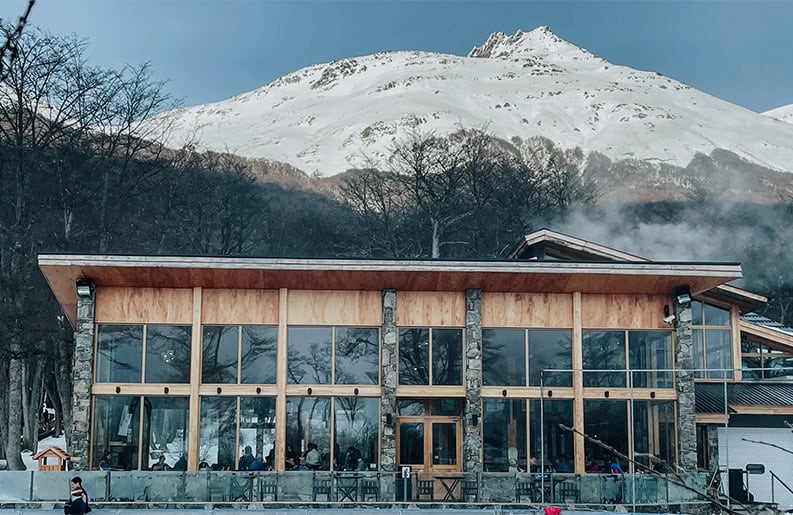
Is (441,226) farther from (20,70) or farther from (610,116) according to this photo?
(610,116)

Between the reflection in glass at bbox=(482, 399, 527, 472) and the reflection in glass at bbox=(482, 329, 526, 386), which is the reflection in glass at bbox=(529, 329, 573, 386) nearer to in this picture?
the reflection in glass at bbox=(482, 329, 526, 386)

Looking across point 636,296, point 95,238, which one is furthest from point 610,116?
point 636,296

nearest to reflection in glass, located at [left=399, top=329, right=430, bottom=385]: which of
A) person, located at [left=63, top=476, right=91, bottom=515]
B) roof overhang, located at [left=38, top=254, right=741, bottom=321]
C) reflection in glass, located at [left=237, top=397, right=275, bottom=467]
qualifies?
roof overhang, located at [left=38, top=254, right=741, bottom=321]

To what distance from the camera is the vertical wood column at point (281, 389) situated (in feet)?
79.2

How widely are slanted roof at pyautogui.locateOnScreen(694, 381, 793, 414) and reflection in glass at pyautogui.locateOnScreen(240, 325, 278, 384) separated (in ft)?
36.4

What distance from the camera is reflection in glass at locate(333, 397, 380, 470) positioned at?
24359mm

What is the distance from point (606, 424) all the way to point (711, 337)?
588 centimetres

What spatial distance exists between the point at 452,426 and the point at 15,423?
16.9 meters

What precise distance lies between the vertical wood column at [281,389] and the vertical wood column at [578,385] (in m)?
6.91

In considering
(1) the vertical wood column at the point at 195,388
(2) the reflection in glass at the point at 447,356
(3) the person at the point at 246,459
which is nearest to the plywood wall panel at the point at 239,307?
(1) the vertical wood column at the point at 195,388

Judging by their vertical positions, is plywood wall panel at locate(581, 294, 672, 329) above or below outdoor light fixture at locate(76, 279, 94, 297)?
below

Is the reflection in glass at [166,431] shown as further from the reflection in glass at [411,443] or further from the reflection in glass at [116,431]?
the reflection in glass at [411,443]

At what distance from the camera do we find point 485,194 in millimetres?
64000

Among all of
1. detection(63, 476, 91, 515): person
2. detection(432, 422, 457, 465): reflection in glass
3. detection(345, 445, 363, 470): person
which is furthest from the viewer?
detection(432, 422, 457, 465): reflection in glass
